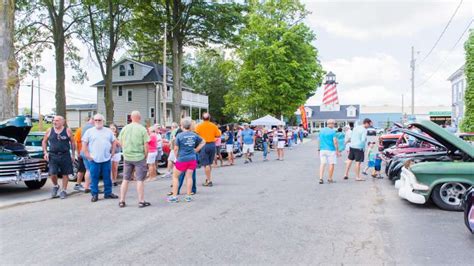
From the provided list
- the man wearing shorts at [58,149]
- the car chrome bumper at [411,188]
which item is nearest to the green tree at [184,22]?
the man wearing shorts at [58,149]

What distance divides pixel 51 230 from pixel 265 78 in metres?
38.8

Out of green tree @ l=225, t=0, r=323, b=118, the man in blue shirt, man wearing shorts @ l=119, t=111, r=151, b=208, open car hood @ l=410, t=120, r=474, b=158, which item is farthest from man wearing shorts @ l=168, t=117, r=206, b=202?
green tree @ l=225, t=0, r=323, b=118

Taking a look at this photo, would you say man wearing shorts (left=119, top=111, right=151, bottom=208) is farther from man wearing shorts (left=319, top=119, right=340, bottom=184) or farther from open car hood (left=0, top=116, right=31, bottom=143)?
man wearing shorts (left=319, top=119, right=340, bottom=184)

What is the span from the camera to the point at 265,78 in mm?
44250

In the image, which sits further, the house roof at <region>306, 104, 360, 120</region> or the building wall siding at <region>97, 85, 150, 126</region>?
the house roof at <region>306, 104, 360, 120</region>

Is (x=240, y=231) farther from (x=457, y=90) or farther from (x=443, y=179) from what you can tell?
(x=457, y=90)

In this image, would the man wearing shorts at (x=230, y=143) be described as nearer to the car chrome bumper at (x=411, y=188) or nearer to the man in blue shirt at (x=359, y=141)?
the man in blue shirt at (x=359, y=141)

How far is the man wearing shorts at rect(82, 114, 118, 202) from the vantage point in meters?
8.84

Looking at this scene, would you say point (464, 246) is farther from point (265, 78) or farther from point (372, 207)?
point (265, 78)

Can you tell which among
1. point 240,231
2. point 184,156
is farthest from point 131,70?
point 240,231

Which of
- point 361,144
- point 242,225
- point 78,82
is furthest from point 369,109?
point 242,225

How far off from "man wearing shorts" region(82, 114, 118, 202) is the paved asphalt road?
55 centimetres

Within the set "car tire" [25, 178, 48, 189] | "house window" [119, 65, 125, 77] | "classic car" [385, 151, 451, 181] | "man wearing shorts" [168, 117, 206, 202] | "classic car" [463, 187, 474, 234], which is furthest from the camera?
"house window" [119, 65, 125, 77]

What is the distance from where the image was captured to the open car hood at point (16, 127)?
9820mm
